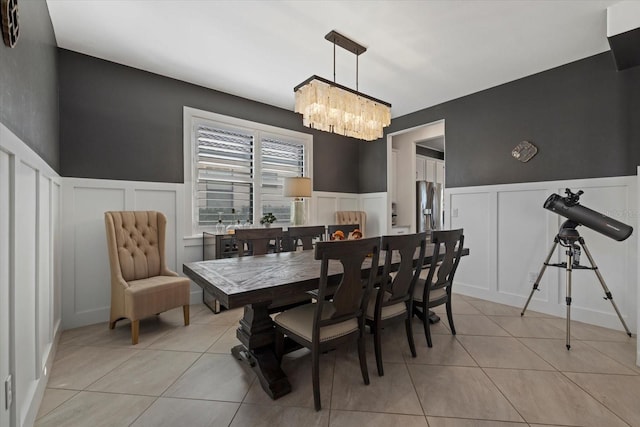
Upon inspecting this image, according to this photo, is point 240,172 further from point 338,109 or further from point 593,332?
point 593,332

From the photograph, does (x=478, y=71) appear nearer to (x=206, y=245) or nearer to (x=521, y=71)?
(x=521, y=71)

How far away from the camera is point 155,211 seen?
3.03 metres

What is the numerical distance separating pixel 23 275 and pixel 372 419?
196 centimetres

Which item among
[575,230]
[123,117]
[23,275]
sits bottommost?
[23,275]

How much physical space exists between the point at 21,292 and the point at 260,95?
324 centimetres

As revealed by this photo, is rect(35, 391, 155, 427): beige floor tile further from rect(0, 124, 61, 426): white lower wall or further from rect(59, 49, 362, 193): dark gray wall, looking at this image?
rect(59, 49, 362, 193): dark gray wall

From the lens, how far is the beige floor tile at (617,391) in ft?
5.09

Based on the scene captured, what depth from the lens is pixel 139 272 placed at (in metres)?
2.77

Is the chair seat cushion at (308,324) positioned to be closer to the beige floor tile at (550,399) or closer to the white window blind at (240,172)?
the beige floor tile at (550,399)

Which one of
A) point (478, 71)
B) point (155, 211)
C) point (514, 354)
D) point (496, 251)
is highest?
point (478, 71)

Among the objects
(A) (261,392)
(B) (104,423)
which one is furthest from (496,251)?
(B) (104,423)

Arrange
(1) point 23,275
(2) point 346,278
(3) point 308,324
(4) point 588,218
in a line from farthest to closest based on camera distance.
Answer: (4) point 588,218
(3) point 308,324
(2) point 346,278
(1) point 23,275

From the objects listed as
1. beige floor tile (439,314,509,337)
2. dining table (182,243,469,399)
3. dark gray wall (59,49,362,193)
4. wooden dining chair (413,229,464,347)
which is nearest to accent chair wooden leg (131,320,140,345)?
dining table (182,243,469,399)

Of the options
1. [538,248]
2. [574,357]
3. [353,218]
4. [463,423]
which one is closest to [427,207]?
[353,218]
